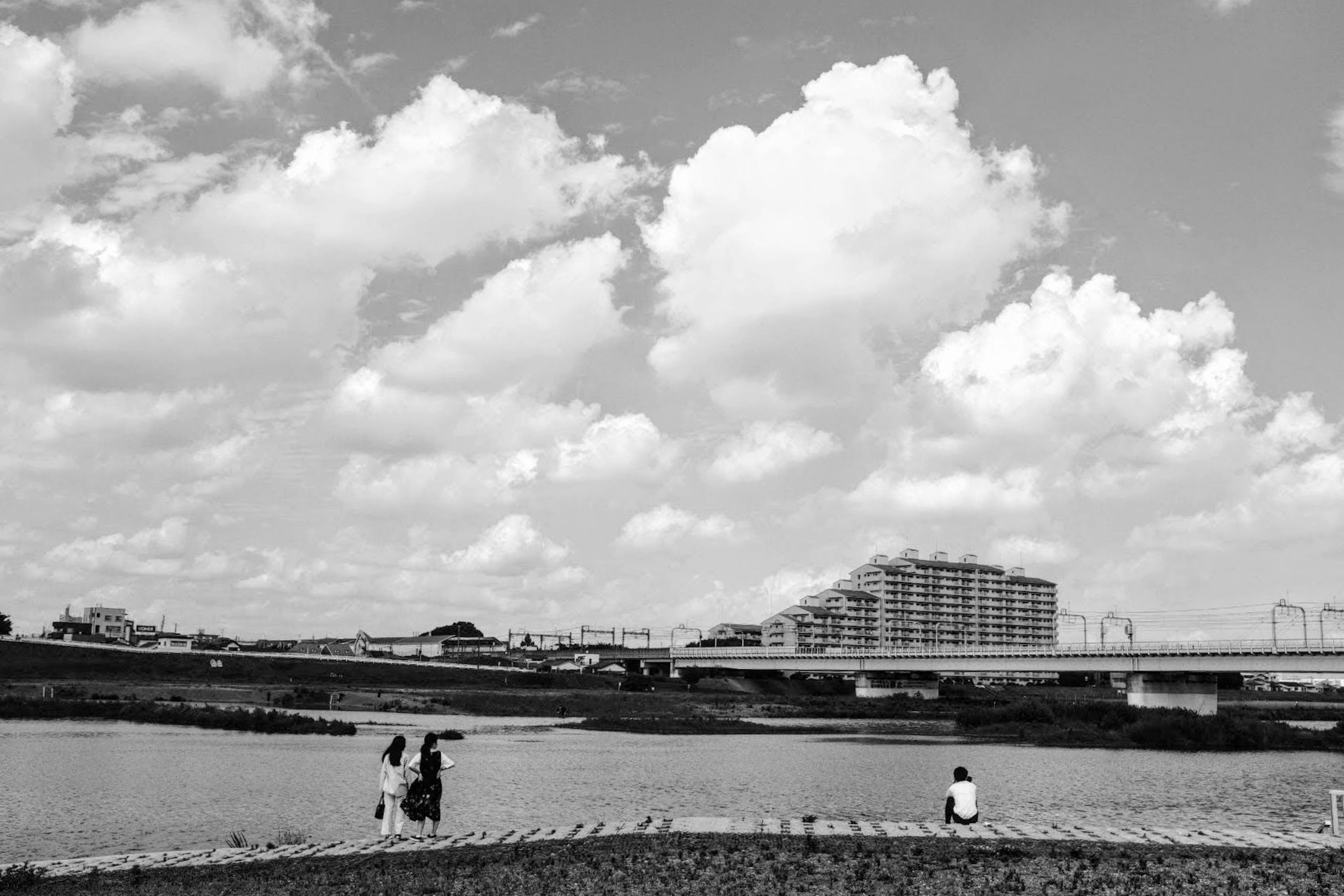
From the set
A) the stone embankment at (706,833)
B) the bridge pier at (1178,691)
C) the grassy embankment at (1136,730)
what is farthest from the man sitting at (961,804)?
the bridge pier at (1178,691)

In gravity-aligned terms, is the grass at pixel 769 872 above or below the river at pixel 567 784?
above

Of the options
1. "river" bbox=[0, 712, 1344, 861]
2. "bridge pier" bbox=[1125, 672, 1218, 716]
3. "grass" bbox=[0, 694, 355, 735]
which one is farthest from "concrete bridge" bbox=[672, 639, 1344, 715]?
"grass" bbox=[0, 694, 355, 735]

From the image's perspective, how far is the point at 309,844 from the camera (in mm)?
27672

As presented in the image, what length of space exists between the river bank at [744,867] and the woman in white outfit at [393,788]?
1.02 m

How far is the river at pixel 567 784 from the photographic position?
3578cm

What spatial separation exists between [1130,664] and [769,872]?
11424 cm

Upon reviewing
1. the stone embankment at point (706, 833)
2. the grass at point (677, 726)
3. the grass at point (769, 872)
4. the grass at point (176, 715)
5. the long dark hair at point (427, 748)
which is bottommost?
the grass at point (677, 726)

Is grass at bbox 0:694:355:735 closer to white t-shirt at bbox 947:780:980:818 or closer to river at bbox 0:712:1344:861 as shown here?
river at bbox 0:712:1344:861

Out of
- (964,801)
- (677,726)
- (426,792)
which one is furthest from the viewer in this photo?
(677,726)

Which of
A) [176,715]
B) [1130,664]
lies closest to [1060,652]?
[1130,664]

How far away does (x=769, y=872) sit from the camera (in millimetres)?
21641

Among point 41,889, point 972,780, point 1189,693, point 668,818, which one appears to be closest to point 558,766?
point 972,780

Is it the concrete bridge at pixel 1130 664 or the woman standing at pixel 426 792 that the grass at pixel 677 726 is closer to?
the concrete bridge at pixel 1130 664

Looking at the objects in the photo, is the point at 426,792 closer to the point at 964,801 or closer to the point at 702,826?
the point at 702,826
